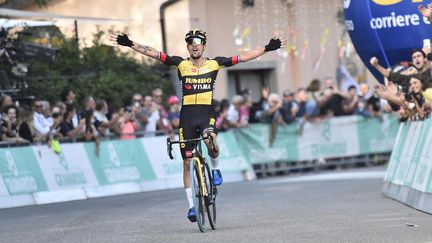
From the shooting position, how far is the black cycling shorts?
1298 cm

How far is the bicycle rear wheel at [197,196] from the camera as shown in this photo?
12.4 metres

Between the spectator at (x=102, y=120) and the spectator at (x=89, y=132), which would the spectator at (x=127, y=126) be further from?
the spectator at (x=89, y=132)

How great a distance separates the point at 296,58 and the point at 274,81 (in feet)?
2.98

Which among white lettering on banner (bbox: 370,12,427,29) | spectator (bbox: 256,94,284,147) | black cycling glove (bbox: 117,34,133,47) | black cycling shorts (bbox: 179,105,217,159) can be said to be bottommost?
spectator (bbox: 256,94,284,147)

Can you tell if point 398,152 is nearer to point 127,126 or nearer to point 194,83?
point 194,83

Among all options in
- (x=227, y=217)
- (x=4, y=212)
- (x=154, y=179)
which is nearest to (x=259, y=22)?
(x=154, y=179)

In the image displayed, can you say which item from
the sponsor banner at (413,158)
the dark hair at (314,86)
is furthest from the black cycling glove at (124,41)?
the dark hair at (314,86)

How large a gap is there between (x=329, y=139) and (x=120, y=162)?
6751 millimetres

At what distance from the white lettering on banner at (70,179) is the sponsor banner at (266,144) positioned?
5328 mm

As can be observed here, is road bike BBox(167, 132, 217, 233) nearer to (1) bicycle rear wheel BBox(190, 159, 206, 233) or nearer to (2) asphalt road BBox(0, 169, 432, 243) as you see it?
(1) bicycle rear wheel BBox(190, 159, 206, 233)

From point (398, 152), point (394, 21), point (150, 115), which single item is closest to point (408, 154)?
point (398, 152)

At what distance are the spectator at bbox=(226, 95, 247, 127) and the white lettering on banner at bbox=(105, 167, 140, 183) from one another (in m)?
3.71

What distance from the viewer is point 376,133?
2812 centimetres

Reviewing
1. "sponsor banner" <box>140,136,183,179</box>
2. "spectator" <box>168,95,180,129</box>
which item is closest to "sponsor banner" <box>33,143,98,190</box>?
"sponsor banner" <box>140,136,183,179</box>
